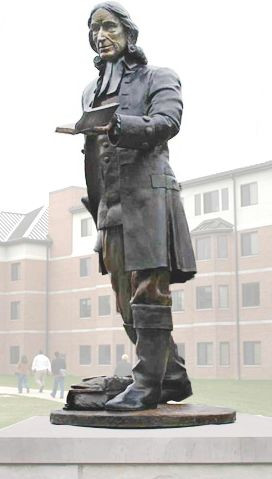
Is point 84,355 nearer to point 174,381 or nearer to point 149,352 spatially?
point 174,381

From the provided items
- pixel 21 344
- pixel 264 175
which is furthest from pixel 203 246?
pixel 21 344

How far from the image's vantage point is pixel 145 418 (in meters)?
3.85

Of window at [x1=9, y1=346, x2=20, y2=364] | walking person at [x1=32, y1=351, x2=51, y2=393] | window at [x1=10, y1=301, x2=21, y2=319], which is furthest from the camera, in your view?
window at [x1=10, y1=301, x2=21, y2=319]

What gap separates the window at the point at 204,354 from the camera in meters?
46.2

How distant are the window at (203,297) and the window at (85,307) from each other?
1057cm

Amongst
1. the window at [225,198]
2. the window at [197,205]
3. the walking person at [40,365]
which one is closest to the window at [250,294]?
the window at [225,198]

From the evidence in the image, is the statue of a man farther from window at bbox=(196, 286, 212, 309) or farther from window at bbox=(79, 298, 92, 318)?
window at bbox=(79, 298, 92, 318)

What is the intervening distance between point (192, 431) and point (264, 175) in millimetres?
41842

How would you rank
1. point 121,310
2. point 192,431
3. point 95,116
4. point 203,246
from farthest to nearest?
point 203,246 → point 121,310 → point 95,116 → point 192,431

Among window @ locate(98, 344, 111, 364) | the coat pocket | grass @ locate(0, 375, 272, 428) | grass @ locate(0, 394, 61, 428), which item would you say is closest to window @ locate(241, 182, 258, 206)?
grass @ locate(0, 375, 272, 428)

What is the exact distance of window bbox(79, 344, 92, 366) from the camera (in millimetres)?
54531

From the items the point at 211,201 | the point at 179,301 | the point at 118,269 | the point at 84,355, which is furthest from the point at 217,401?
the point at 84,355

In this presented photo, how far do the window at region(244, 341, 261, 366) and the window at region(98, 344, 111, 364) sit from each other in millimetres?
11185

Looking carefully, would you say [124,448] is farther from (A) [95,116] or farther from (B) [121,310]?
(A) [95,116]
